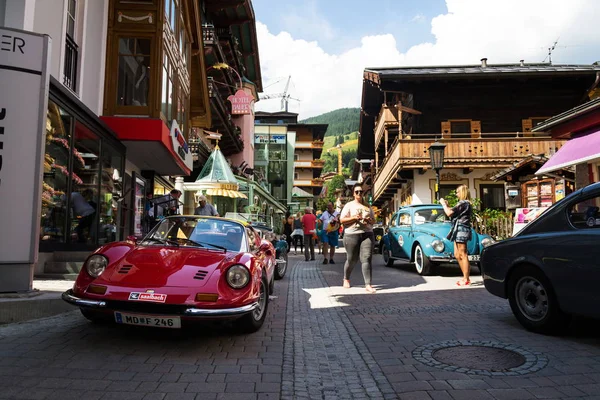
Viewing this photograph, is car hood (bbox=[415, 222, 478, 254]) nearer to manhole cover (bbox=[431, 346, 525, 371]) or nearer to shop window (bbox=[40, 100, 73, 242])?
manhole cover (bbox=[431, 346, 525, 371])

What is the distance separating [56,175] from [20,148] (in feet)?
10.3

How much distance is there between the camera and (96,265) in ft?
14.8

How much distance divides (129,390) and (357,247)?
5.18 metres

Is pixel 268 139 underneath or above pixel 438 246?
above

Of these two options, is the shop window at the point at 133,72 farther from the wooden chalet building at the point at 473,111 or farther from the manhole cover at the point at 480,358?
the wooden chalet building at the point at 473,111

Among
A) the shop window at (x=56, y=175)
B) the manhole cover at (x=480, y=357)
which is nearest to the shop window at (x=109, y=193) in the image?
the shop window at (x=56, y=175)

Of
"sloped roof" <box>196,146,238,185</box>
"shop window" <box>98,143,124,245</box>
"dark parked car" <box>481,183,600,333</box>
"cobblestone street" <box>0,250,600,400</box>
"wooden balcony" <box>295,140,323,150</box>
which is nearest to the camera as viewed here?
"cobblestone street" <box>0,250,600,400</box>

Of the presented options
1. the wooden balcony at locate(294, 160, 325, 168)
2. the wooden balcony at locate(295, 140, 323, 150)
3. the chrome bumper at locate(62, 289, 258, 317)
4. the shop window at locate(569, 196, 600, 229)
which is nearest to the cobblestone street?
the chrome bumper at locate(62, 289, 258, 317)

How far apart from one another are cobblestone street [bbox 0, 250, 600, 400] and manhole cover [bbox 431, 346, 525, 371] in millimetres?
25

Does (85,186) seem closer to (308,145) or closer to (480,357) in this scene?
(480,357)

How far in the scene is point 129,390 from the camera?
3.08 meters

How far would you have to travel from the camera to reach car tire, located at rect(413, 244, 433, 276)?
10117 mm

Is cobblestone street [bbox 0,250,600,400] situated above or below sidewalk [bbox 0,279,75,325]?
below

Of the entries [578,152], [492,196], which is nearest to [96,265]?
[578,152]
